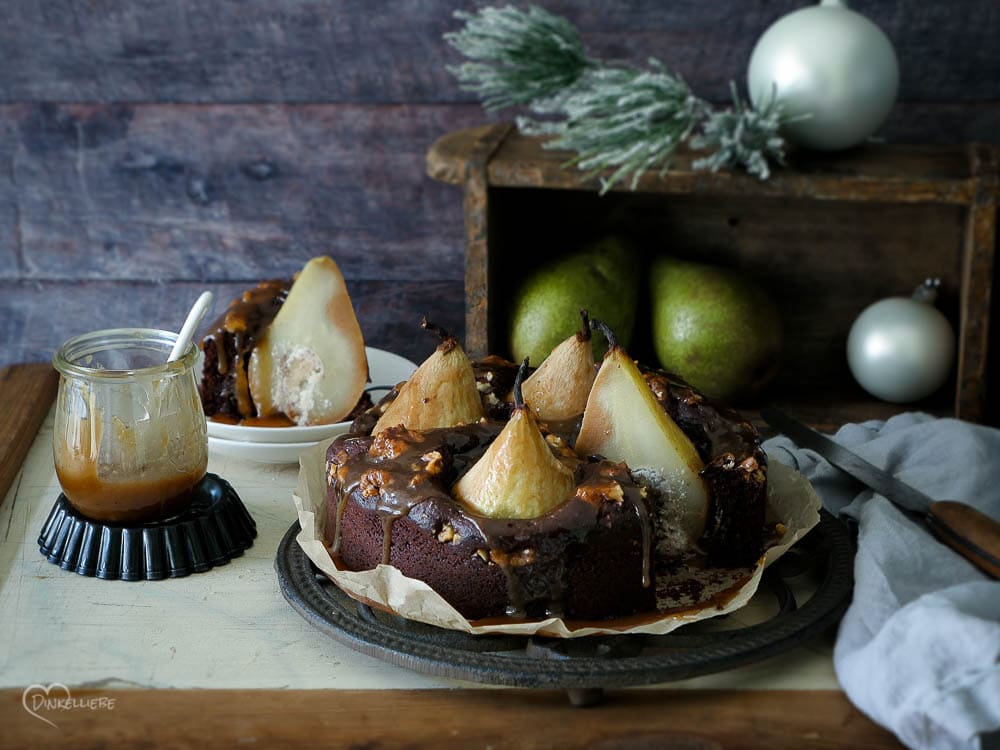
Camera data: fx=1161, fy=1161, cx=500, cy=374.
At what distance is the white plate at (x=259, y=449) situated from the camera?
1.05m

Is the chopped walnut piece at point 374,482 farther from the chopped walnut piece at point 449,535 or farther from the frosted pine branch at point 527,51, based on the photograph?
the frosted pine branch at point 527,51

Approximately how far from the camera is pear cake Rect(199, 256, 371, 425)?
1.08 meters

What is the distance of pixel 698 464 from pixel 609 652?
175 millimetres

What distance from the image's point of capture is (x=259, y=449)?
3.47 ft

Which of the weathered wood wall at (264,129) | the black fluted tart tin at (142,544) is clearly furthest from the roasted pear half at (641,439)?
the weathered wood wall at (264,129)

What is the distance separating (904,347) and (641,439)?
24.2 inches

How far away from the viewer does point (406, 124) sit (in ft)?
5.01

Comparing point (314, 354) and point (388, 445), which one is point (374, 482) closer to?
point (388, 445)

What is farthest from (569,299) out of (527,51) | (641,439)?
(641,439)

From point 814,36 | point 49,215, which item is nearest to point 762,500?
point 814,36

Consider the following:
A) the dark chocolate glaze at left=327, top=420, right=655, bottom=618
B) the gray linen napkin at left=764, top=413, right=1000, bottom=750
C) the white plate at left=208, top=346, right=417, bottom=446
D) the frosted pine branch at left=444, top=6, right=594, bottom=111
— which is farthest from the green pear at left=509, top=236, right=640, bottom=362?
the dark chocolate glaze at left=327, top=420, right=655, bottom=618

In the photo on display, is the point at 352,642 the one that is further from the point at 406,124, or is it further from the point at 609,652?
the point at 406,124

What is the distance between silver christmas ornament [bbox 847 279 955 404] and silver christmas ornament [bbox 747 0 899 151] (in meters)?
0.22

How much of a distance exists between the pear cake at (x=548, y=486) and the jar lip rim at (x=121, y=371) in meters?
0.13
